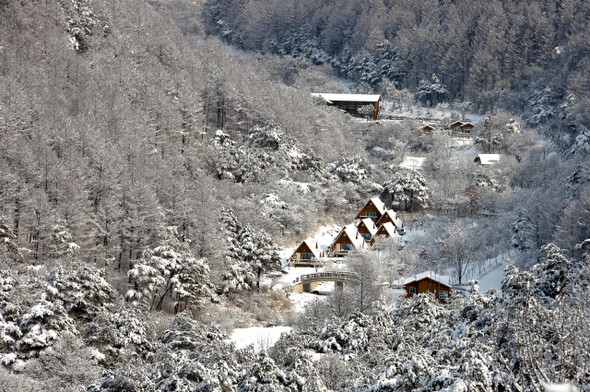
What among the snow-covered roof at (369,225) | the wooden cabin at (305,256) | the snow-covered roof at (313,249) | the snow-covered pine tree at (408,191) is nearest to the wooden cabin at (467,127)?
the snow-covered pine tree at (408,191)

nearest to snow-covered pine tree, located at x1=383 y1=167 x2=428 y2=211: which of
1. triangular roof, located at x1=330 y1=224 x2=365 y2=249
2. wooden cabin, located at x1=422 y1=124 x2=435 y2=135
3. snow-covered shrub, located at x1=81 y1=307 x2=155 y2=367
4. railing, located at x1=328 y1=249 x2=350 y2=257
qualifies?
triangular roof, located at x1=330 y1=224 x2=365 y2=249

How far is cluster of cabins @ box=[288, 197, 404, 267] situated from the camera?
51.1m

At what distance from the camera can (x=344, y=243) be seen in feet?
181

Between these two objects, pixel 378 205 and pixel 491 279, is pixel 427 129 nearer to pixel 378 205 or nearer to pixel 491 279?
pixel 378 205

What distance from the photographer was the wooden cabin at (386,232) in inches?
2253

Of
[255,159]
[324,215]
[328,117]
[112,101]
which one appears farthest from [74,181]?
[328,117]

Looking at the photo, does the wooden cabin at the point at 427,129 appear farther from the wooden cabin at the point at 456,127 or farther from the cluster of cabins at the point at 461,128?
the wooden cabin at the point at 456,127

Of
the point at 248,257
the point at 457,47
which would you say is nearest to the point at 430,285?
the point at 248,257

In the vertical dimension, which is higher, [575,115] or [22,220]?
[22,220]

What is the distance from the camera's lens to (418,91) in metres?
114

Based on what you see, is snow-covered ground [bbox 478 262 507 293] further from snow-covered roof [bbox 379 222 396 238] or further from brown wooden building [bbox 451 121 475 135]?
brown wooden building [bbox 451 121 475 135]

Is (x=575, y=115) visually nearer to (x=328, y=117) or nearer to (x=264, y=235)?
(x=328, y=117)

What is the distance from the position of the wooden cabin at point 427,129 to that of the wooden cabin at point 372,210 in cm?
3033

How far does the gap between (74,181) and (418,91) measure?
3452 inches
